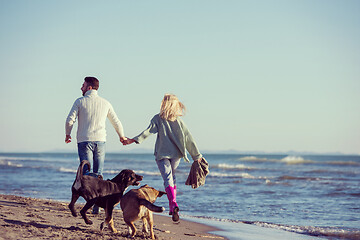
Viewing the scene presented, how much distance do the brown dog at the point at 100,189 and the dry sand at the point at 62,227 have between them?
0.93ft

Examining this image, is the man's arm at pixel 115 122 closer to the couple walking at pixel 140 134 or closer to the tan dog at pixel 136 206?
the couple walking at pixel 140 134

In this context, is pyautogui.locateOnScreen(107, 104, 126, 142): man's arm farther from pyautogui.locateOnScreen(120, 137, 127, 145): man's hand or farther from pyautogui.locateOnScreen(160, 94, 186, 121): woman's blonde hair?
pyautogui.locateOnScreen(160, 94, 186, 121): woman's blonde hair

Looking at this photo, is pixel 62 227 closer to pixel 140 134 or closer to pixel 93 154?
pixel 93 154

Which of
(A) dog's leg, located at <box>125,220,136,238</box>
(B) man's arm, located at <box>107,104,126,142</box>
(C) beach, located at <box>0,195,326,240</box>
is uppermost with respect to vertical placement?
(B) man's arm, located at <box>107,104,126,142</box>

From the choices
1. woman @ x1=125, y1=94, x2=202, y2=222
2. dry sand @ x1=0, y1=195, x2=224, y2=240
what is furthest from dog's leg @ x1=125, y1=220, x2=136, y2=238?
woman @ x1=125, y1=94, x2=202, y2=222

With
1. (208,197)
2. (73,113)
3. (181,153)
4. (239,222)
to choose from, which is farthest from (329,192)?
(73,113)

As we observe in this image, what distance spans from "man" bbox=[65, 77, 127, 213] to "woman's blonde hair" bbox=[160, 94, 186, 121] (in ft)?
2.45

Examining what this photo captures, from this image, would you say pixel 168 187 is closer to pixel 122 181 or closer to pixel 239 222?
pixel 122 181

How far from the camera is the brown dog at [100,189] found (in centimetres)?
484

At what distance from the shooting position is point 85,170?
5410mm

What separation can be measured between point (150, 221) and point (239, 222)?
128 inches

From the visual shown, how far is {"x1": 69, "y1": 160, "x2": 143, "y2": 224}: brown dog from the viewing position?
4844 millimetres

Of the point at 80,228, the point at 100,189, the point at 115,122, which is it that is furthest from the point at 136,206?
the point at 115,122

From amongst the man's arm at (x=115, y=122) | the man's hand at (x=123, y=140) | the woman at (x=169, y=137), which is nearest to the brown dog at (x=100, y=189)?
the woman at (x=169, y=137)
